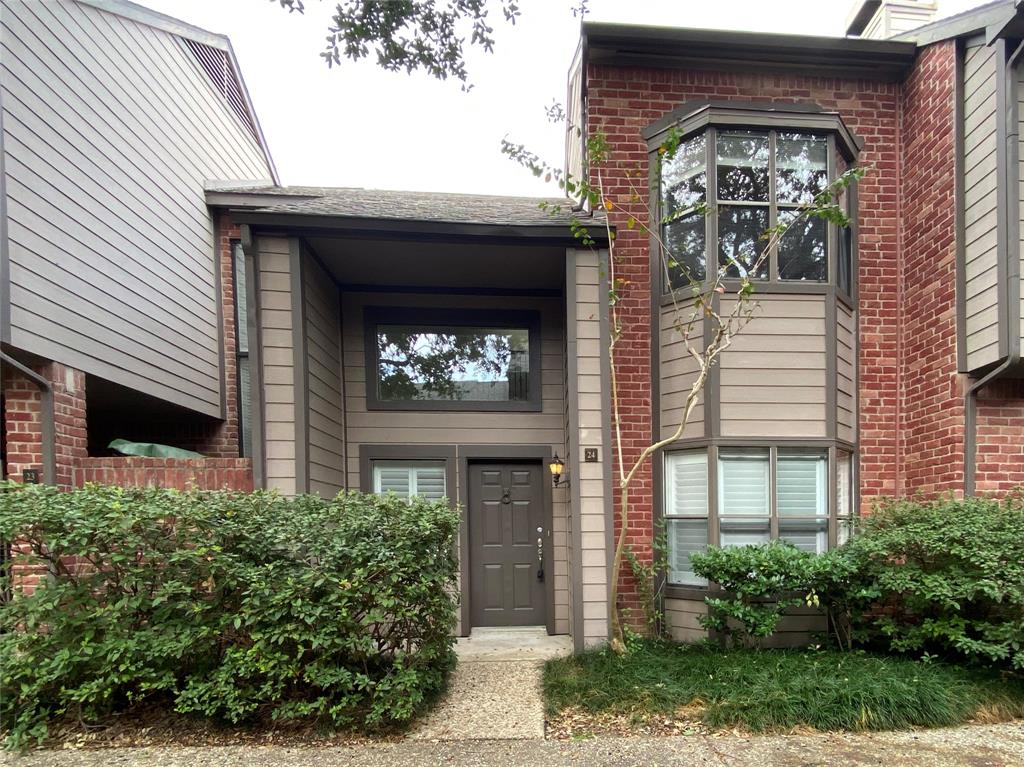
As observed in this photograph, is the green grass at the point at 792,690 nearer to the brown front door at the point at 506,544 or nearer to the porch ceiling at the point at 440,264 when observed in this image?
the brown front door at the point at 506,544

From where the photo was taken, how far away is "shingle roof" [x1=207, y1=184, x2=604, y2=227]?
5.07 metres

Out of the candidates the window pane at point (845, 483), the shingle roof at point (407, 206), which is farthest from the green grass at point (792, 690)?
the shingle roof at point (407, 206)

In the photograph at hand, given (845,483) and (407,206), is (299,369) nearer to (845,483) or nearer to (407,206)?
(407,206)

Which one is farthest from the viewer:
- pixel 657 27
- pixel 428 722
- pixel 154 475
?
pixel 657 27

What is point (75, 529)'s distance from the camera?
3.43m

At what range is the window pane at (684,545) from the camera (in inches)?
201

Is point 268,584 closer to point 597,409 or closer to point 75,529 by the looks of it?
point 75,529

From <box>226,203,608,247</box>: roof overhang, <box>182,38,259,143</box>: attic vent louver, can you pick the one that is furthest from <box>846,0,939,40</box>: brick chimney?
<box>182,38,259,143</box>: attic vent louver

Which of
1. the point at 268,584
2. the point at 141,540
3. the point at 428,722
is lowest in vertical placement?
the point at 428,722

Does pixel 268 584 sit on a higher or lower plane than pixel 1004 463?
lower

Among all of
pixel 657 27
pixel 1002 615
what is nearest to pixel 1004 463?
pixel 1002 615

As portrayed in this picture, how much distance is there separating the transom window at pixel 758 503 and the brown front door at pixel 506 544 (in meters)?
1.62

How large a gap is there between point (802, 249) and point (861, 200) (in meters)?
1.04

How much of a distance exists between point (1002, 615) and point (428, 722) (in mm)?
4434
